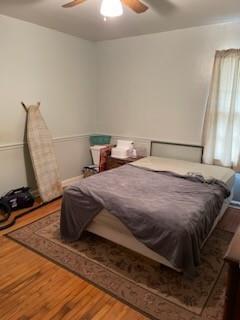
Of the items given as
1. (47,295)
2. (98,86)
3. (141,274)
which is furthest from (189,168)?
(98,86)

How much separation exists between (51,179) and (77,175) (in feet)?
2.79

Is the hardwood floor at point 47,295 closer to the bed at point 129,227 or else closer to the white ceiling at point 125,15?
the bed at point 129,227

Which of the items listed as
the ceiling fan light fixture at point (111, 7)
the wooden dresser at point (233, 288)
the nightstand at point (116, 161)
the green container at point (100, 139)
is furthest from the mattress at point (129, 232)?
the ceiling fan light fixture at point (111, 7)

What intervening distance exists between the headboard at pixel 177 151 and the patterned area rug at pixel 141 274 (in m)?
1.27

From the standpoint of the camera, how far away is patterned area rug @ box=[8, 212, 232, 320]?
5.85 feet

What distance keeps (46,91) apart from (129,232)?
8.22 ft

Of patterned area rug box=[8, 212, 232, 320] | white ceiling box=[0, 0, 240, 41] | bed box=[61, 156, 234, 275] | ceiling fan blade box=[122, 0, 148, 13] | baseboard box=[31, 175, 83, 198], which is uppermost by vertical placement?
white ceiling box=[0, 0, 240, 41]

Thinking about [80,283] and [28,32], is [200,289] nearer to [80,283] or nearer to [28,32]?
[80,283]

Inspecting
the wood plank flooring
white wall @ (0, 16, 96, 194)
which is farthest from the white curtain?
the wood plank flooring

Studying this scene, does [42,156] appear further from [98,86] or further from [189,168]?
[189,168]

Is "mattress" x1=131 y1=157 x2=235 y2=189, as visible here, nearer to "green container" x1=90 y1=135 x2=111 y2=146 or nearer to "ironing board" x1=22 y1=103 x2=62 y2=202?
"green container" x1=90 y1=135 x2=111 y2=146

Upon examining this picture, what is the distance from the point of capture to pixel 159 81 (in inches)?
151

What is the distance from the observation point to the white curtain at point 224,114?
317 cm

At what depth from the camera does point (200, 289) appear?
1.95 metres
